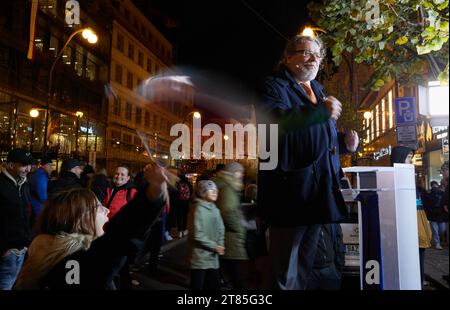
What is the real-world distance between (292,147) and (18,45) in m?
26.6

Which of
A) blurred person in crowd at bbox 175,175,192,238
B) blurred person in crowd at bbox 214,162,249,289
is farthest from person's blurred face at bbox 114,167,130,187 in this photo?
blurred person in crowd at bbox 175,175,192,238

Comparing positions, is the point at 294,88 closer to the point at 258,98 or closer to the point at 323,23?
the point at 258,98

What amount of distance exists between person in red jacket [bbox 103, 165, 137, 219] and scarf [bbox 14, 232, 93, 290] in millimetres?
3921

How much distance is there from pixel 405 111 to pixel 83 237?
1010cm

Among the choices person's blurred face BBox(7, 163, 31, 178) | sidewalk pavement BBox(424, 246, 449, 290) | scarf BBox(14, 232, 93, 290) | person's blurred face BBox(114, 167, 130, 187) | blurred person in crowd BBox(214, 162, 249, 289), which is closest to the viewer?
scarf BBox(14, 232, 93, 290)

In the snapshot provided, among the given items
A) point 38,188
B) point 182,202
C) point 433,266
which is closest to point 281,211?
point 38,188

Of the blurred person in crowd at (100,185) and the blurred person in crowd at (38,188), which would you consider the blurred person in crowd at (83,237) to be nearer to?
the blurred person in crowd at (38,188)

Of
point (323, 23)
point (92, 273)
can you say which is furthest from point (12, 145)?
point (92, 273)

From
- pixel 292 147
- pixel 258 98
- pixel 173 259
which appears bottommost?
pixel 173 259

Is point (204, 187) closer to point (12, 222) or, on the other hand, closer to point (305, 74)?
point (12, 222)

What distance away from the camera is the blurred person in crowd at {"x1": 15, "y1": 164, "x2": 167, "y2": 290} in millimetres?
1863

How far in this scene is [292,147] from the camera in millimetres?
2068

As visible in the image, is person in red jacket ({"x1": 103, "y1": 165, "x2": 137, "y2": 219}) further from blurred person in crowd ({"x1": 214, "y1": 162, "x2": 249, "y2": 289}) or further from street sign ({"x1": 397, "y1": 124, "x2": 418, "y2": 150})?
street sign ({"x1": 397, "y1": 124, "x2": 418, "y2": 150})

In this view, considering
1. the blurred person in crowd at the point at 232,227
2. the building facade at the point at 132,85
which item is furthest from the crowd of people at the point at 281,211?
the building facade at the point at 132,85
